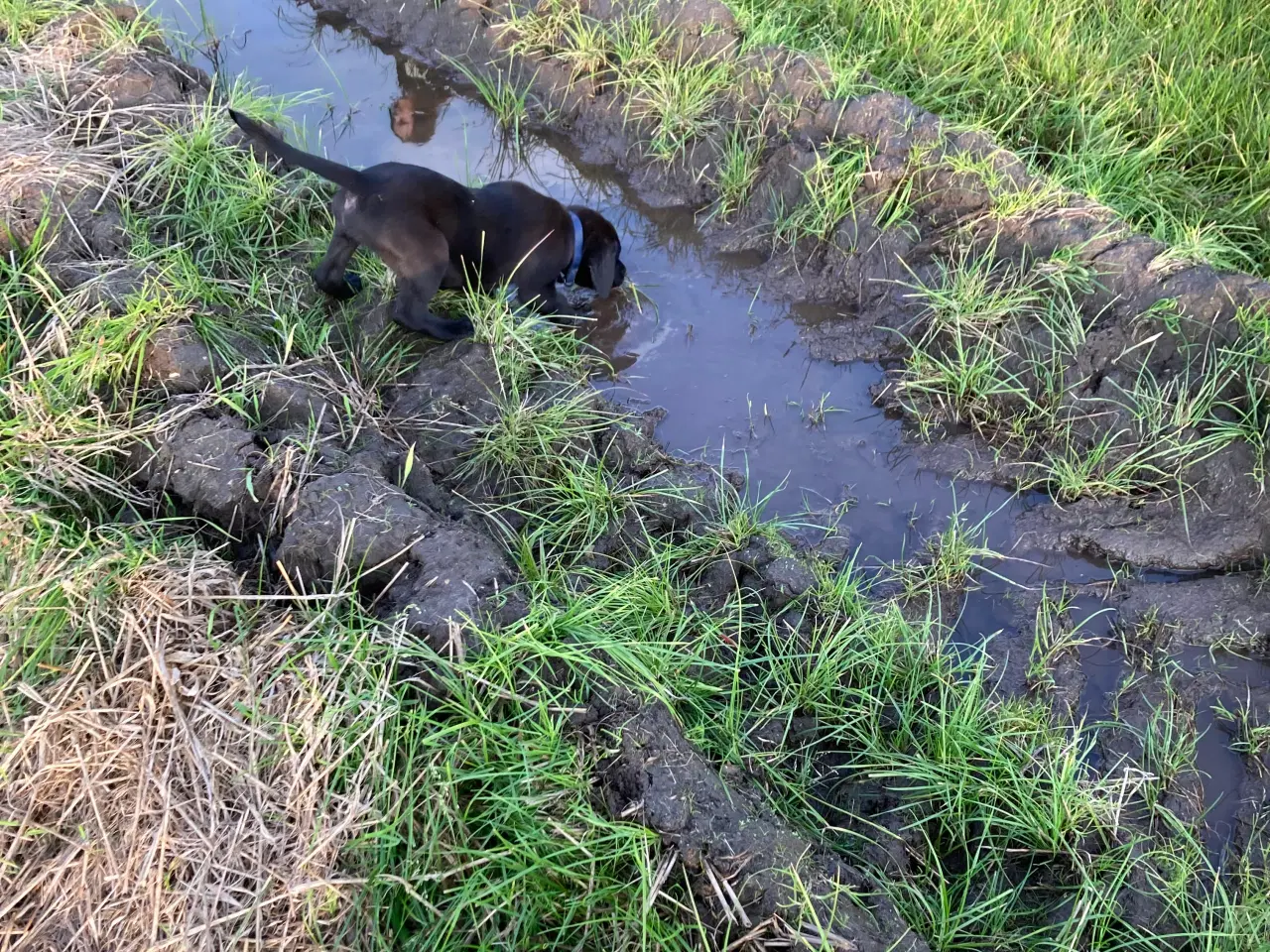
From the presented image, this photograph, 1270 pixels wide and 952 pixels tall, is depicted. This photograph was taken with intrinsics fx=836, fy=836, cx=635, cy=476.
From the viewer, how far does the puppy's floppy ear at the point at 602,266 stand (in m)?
3.88

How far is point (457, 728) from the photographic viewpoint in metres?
1.94

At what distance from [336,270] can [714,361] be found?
5.67 feet

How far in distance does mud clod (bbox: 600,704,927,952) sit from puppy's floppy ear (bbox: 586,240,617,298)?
2.34 meters

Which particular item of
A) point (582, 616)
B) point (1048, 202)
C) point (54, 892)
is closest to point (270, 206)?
point (582, 616)

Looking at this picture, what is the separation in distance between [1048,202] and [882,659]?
7.75 feet

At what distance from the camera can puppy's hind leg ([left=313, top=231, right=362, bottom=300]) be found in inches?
140

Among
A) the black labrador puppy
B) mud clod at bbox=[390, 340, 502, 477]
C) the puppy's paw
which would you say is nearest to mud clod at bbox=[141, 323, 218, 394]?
mud clod at bbox=[390, 340, 502, 477]

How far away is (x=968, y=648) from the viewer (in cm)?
294

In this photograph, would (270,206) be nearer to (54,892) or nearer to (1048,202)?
(54,892)

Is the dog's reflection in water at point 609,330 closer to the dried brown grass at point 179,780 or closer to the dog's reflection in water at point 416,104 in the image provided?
the dog's reflection in water at point 416,104

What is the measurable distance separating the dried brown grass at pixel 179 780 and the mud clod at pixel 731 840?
607 millimetres

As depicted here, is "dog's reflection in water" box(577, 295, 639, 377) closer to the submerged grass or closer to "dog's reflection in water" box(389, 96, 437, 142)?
the submerged grass

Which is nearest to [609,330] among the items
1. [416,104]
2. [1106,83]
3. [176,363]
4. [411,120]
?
[176,363]

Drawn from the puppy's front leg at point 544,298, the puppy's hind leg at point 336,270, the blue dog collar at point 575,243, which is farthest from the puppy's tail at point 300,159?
the blue dog collar at point 575,243
